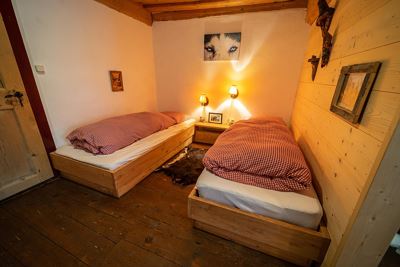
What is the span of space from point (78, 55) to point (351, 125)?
107 inches

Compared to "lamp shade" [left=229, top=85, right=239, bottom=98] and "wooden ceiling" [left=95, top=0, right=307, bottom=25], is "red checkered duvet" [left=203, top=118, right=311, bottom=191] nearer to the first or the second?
"lamp shade" [left=229, top=85, right=239, bottom=98]

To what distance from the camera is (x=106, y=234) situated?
4.15 feet

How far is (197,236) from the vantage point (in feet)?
4.15

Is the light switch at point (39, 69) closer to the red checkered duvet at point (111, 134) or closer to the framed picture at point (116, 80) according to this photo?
the red checkered duvet at point (111, 134)

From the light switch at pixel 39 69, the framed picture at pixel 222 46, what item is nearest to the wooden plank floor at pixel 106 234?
the light switch at pixel 39 69

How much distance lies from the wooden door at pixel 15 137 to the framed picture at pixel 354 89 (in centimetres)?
264

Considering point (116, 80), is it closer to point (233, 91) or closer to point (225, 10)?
point (233, 91)

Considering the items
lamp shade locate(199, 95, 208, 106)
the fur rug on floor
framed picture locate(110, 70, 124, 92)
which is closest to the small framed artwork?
lamp shade locate(199, 95, 208, 106)

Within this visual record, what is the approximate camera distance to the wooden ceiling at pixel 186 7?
7.61ft

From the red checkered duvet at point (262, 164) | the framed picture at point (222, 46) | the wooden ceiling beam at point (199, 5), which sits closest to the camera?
the red checkered duvet at point (262, 164)

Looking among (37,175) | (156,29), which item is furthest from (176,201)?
(156,29)

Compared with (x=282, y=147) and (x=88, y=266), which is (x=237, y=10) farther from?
(x=88, y=266)

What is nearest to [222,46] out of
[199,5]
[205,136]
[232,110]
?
[199,5]

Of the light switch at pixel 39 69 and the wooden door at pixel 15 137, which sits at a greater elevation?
the light switch at pixel 39 69
